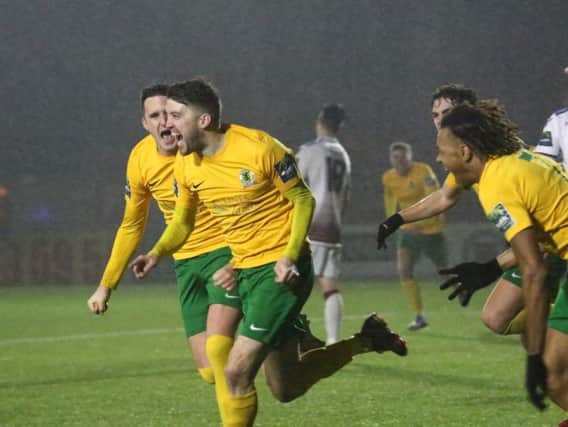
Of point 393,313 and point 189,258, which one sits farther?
point 393,313

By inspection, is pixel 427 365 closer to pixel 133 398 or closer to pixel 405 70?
pixel 133 398

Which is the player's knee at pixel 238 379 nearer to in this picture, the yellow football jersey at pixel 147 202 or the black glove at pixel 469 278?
the black glove at pixel 469 278

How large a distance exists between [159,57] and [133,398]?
76.4ft

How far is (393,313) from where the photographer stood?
16234 millimetres

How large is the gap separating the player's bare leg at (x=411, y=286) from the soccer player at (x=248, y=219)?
7.63 meters

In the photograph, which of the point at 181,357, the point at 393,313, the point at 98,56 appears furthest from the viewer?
the point at 98,56

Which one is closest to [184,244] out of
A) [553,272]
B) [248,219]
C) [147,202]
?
[147,202]

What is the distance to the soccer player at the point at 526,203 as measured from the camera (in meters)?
4.92

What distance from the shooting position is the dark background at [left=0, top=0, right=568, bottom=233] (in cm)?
2953

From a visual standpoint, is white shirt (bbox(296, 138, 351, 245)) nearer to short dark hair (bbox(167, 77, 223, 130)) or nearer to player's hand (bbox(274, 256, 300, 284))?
short dark hair (bbox(167, 77, 223, 130))

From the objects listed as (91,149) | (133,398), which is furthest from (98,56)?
(133,398)

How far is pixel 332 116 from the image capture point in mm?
11703

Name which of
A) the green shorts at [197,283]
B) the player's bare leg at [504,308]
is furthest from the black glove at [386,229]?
the green shorts at [197,283]

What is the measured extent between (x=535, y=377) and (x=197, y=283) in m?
2.69
